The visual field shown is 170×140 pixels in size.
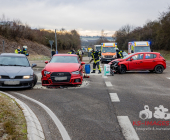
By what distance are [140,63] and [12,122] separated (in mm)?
13734

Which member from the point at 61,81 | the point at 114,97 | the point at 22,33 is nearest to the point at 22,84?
the point at 61,81

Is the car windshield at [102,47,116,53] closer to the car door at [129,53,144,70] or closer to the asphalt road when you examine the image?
the car door at [129,53,144,70]

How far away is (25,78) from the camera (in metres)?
10.2

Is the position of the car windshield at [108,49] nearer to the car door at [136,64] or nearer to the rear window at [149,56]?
the rear window at [149,56]

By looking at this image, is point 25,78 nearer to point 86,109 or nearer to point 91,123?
point 86,109

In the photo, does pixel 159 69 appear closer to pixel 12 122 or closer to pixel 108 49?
pixel 108 49

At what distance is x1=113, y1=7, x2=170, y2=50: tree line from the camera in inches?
1961

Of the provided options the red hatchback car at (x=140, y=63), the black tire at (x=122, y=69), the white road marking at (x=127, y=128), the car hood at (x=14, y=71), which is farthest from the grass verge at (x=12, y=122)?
the red hatchback car at (x=140, y=63)

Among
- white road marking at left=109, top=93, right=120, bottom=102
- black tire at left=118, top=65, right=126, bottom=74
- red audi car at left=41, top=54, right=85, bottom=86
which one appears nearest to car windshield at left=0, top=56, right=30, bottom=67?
red audi car at left=41, top=54, right=85, bottom=86

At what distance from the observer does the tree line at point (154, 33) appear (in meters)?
49.8

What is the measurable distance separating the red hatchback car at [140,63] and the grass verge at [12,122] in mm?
11730

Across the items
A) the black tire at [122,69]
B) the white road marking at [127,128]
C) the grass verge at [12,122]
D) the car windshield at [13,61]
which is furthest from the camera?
the black tire at [122,69]

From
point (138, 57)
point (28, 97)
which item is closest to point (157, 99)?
point (28, 97)

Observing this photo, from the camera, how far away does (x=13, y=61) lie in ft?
37.4
